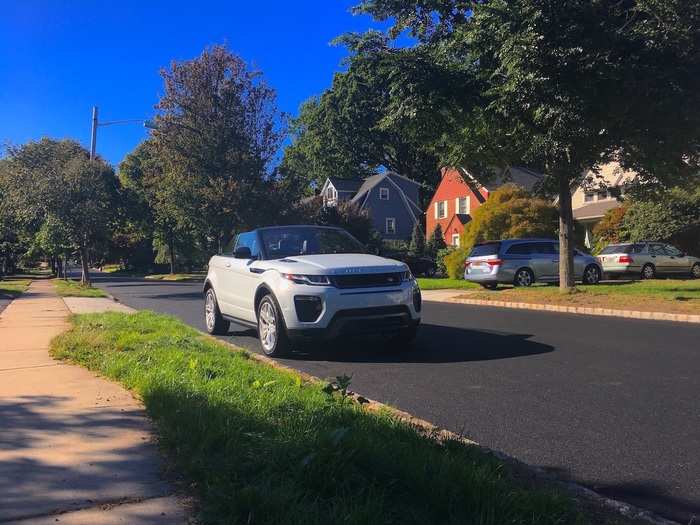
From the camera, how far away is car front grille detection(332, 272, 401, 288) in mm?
7352

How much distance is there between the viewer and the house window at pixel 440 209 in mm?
49731

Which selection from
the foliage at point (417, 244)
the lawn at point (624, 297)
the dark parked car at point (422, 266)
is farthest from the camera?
the foliage at point (417, 244)

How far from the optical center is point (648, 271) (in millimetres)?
23406

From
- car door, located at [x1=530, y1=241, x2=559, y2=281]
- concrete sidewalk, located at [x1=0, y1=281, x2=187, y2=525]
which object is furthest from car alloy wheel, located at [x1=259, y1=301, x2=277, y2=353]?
car door, located at [x1=530, y1=241, x2=559, y2=281]

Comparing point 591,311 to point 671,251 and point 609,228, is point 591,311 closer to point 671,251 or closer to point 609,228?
point 671,251

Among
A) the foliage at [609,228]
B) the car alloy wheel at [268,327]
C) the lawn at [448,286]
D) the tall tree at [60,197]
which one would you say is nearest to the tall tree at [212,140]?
the tall tree at [60,197]

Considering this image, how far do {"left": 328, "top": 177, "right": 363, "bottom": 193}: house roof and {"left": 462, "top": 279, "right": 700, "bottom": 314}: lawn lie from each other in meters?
42.5

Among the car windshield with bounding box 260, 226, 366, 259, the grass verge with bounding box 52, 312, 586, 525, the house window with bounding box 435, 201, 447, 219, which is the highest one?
the house window with bounding box 435, 201, 447, 219

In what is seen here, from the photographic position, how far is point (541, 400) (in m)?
5.49

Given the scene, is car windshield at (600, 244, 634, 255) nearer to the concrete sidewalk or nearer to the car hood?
the car hood

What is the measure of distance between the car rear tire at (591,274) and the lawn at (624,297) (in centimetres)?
305

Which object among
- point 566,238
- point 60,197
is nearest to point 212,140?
point 60,197

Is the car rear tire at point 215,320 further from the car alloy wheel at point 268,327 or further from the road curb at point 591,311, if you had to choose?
the road curb at point 591,311

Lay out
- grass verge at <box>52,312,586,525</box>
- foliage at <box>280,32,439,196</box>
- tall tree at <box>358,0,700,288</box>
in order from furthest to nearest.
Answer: foliage at <box>280,32,439,196</box>
tall tree at <box>358,0,700,288</box>
grass verge at <box>52,312,586,525</box>
